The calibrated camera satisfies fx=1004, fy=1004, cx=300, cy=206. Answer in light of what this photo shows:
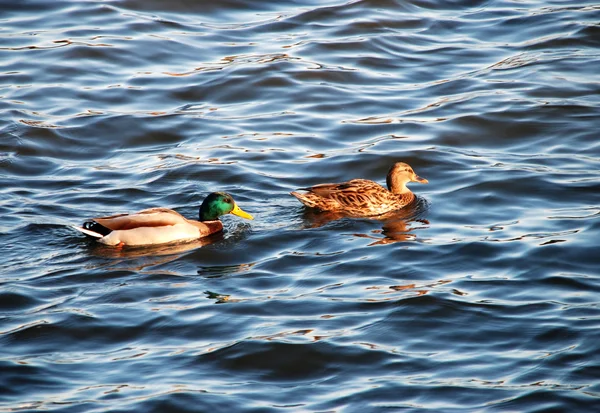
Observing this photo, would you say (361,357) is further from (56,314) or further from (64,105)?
(64,105)

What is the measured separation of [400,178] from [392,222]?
739mm

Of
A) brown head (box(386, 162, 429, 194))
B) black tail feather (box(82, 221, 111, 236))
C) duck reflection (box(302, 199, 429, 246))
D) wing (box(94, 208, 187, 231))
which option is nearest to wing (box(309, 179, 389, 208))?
duck reflection (box(302, 199, 429, 246))

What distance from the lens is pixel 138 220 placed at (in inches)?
437

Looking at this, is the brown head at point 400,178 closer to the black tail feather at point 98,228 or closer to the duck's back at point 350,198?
the duck's back at point 350,198

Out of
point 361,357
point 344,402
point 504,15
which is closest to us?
point 344,402

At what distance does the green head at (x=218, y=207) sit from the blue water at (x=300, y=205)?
26 cm

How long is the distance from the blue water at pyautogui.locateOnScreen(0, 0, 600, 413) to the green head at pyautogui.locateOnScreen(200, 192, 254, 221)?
261 millimetres

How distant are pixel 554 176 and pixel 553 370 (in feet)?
16.6

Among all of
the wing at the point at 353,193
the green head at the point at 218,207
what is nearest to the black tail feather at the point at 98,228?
the green head at the point at 218,207

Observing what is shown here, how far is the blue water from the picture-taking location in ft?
26.8

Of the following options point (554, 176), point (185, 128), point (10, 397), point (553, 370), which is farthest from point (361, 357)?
point (185, 128)

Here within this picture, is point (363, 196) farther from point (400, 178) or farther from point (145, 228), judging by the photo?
point (145, 228)

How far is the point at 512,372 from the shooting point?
8062 millimetres

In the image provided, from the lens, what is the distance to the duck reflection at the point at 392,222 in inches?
446
